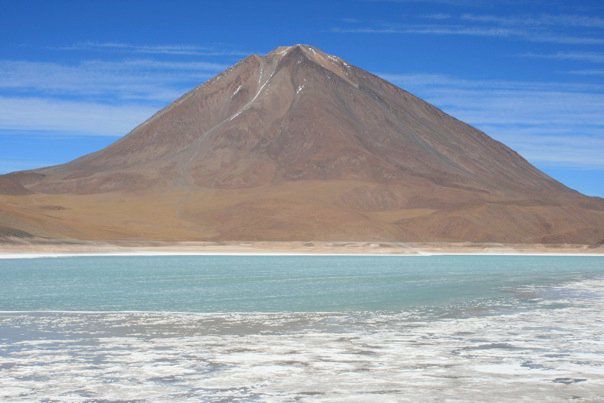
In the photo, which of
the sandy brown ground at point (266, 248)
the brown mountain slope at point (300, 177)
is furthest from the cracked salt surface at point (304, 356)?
the brown mountain slope at point (300, 177)

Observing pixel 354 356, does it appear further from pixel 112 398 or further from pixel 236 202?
pixel 236 202

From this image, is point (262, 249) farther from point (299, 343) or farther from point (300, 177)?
Result: point (299, 343)

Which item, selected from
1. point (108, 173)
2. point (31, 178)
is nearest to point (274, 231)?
point (108, 173)

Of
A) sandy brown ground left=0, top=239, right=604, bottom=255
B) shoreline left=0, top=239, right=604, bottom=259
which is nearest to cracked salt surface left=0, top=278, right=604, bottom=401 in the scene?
shoreline left=0, top=239, right=604, bottom=259

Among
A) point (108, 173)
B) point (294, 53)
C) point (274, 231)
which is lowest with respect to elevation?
point (274, 231)

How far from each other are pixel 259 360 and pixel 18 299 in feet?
39.5

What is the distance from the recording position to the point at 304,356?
13281 mm

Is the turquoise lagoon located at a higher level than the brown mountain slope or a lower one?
lower

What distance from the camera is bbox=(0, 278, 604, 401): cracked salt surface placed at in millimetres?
10719

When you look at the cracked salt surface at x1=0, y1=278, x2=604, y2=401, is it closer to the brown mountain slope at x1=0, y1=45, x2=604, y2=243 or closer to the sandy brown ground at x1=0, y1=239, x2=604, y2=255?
the sandy brown ground at x1=0, y1=239, x2=604, y2=255

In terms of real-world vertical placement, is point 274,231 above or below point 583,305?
above

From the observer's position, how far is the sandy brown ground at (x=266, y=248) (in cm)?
6117

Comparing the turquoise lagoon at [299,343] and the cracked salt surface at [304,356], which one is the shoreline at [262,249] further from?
the cracked salt surface at [304,356]

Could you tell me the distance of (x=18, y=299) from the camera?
899 inches
